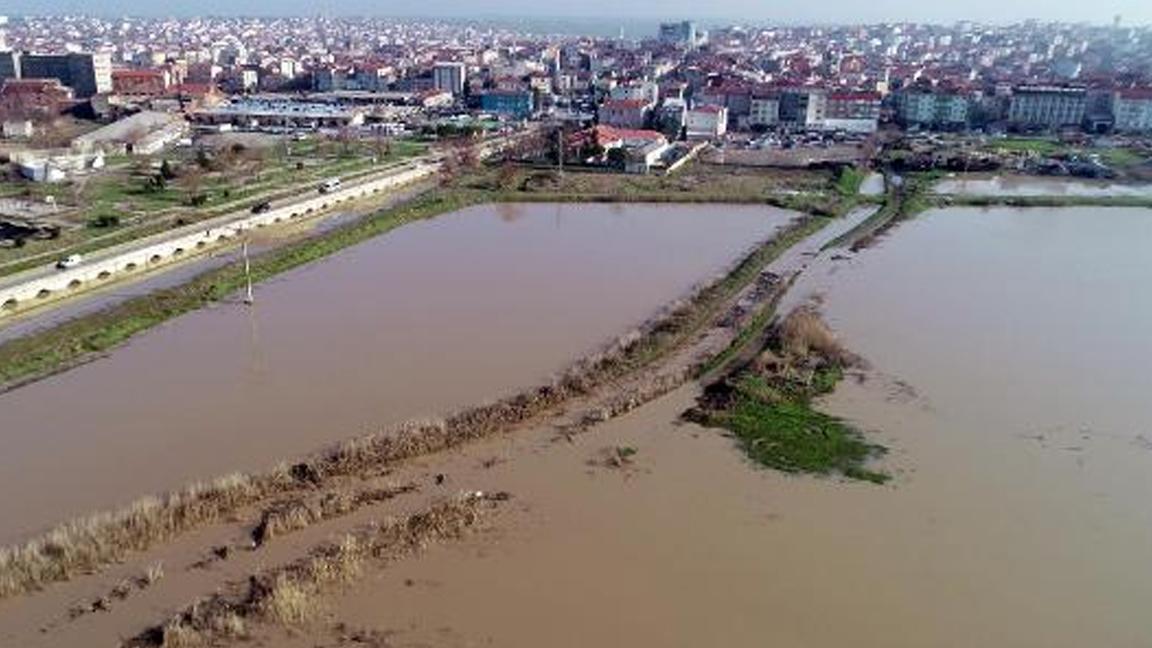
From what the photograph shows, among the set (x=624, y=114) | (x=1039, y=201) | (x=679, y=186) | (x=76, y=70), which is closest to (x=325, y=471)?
(x=679, y=186)

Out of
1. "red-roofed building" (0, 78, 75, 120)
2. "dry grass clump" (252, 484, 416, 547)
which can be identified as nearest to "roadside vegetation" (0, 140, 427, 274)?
"dry grass clump" (252, 484, 416, 547)

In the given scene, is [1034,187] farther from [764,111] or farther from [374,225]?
[374,225]

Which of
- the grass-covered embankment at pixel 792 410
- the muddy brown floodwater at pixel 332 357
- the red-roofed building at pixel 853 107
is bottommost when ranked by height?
the muddy brown floodwater at pixel 332 357

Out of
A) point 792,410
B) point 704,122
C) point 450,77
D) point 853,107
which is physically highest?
point 450,77

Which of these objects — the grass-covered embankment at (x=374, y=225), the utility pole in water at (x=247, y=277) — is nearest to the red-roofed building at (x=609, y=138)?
the grass-covered embankment at (x=374, y=225)

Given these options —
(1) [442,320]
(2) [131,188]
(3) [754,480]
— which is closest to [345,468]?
(3) [754,480]

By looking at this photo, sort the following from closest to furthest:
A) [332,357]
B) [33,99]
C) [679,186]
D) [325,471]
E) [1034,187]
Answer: [325,471], [332,357], [679,186], [1034,187], [33,99]

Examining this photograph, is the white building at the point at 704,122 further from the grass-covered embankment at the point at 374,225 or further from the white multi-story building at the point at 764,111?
the grass-covered embankment at the point at 374,225

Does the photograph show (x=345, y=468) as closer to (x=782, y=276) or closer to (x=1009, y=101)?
(x=782, y=276)
